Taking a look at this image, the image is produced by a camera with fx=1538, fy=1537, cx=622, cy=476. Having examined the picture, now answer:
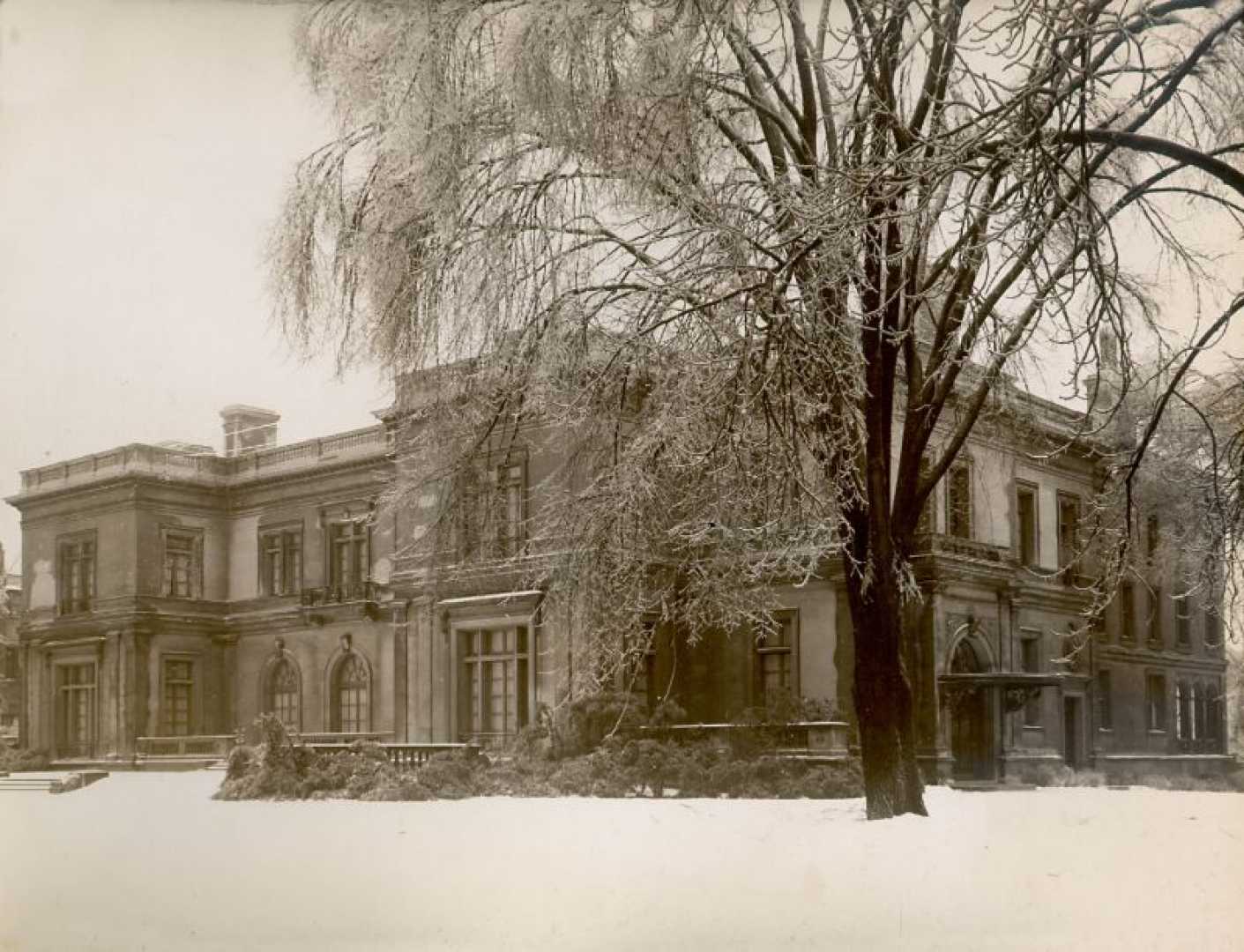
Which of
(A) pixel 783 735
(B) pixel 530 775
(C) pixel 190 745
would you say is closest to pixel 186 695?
(C) pixel 190 745

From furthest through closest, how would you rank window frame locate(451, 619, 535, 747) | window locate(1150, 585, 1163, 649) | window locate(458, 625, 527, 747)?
window locate(458, 625, 527, 747), window frame locate(451, 619, 535, 747), window locate(1150, 585, 1163, 649)

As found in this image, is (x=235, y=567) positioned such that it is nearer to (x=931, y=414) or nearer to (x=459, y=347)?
(x=459, y=347)

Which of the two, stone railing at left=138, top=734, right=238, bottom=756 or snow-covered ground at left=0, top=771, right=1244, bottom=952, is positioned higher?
stone railing at left=138, top=734, right=238, bottom=756

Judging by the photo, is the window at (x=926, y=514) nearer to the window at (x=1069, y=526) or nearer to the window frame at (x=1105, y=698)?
the window at (x=1069, y=526)

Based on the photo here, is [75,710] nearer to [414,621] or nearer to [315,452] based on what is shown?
[315,452]

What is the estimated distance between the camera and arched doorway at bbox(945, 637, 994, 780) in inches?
369

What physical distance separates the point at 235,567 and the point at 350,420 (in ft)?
5.11

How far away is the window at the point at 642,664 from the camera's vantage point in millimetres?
9539

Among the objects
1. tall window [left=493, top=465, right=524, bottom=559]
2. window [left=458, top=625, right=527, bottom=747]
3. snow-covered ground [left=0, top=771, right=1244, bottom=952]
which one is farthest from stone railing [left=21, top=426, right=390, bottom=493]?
snow-covered ground [left=0, top=771, right=1244, bottom=952]

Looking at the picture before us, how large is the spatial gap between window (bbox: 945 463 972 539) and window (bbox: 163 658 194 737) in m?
4.86

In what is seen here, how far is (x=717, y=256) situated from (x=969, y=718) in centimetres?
359

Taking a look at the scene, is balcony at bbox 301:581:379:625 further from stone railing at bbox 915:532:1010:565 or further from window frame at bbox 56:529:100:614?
stone railing at bbox 915:532:1010:565

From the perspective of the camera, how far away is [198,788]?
8.51 metres

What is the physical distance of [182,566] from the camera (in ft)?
32.8
